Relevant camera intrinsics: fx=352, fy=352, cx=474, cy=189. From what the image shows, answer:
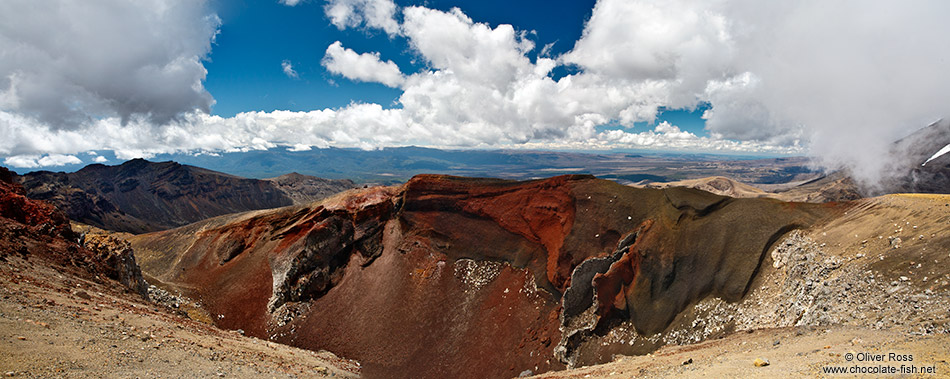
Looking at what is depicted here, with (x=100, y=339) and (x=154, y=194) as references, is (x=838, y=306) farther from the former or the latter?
(x=154, y=194)

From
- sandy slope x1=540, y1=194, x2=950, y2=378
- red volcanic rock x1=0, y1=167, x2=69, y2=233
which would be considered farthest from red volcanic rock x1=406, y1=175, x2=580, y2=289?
red volcanic rock x1=0, y1=167, x2=69, y2=233

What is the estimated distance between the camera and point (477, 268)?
1296 inches

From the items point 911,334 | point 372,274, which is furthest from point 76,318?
point 911,334

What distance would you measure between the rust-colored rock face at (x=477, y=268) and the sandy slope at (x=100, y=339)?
9.17 m

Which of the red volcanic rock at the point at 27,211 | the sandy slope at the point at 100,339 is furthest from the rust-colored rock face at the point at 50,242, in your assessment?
the sandy slope at the point at 100,339

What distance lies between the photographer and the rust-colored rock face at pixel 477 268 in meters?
23.4

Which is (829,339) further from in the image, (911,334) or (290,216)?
(290,216)

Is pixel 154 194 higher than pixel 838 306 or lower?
lower

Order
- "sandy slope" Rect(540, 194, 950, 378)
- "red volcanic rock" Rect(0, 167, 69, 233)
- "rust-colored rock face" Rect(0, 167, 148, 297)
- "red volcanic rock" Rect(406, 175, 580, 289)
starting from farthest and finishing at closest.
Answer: "red volcanic rock" Rect(406, 175, 580, 289), "red volcanic rock" Rect(0, 167, 69, 233), "rust-colored rock face" Rect(0, 167, 148, 297), "sandy slope" Rect(540, 194, 950, 378)

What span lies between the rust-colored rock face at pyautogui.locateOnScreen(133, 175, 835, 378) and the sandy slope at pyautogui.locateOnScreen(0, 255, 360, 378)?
9170mm

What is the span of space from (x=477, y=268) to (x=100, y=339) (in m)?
24.6

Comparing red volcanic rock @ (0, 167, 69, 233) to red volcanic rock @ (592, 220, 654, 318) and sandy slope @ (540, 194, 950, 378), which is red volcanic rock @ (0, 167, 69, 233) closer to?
sandy slope @ (540, 194, 950, 378)

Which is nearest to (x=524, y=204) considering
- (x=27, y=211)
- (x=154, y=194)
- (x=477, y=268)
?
(x=477, y=268)

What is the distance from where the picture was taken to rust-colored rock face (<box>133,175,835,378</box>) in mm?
23438
